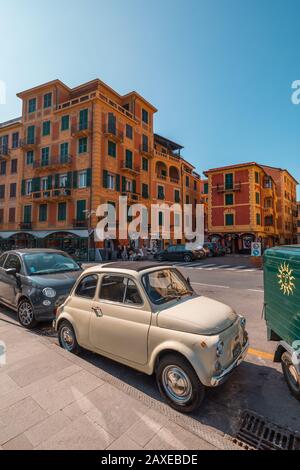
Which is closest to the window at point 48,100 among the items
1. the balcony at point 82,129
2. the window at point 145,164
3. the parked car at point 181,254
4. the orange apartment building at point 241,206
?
the balcony at point 82,129

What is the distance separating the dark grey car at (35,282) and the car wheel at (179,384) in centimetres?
328

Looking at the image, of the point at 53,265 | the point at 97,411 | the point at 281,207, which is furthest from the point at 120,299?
the point at 281,207

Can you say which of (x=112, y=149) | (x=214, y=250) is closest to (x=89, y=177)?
(x=112, y=149)

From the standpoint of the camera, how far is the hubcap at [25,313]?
210 inches

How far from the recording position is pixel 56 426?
243 cm

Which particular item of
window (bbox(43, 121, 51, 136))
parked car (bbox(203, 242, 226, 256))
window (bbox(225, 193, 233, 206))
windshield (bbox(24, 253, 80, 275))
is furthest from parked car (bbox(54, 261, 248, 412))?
window (bbox(225, 193, 233, 206))

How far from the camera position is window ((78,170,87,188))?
78.5 feet

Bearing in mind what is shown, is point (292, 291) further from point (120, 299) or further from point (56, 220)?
point (56, 220)

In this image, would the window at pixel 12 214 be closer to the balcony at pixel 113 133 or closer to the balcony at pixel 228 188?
the balcony at pixel 113 133

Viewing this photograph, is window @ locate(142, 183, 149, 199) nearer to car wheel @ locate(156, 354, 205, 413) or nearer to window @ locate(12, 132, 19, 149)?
window @ locate(12, 132, 19, 149)

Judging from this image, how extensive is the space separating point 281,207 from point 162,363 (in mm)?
43731

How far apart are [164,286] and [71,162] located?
78.8 feet

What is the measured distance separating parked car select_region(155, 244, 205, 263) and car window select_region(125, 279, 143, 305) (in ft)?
63.6

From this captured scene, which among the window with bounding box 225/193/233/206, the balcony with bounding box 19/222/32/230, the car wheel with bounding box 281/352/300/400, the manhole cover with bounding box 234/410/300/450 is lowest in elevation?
the manhole cover with bounding box 234/410/300/450
